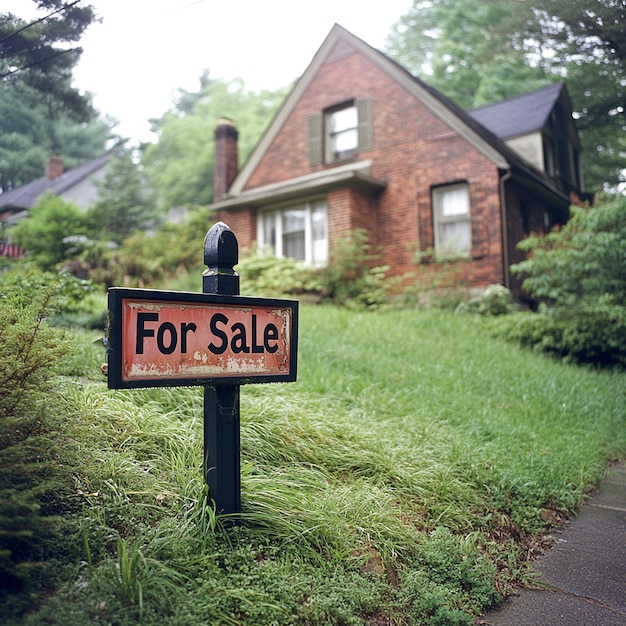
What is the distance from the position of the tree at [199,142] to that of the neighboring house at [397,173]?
16.7 meters

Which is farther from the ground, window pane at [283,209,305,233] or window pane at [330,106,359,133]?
window pane at [330,106,359,133]

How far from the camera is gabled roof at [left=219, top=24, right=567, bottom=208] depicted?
545 inches

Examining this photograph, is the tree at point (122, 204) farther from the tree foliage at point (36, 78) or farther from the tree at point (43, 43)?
the tree at point (43, 43)

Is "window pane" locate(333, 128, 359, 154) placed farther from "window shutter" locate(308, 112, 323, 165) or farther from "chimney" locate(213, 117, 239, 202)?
"chimney" locate(213, 117, 239, 202)

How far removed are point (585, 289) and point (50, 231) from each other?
1311 cm

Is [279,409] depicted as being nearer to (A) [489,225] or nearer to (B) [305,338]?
(B) [305,338]

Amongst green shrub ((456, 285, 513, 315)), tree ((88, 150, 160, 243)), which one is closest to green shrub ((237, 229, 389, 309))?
green shrub ((456, 285, 513, 315))

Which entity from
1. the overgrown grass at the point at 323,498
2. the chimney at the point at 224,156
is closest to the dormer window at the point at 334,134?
the chimney at the point at 224,156

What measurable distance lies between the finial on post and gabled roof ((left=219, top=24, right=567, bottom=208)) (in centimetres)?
1151

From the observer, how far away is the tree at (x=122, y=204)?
71.1 ft

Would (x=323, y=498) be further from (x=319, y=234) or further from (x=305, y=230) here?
(x=305, y=230)

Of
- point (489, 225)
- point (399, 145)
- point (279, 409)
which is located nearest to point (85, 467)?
point (279, 409)

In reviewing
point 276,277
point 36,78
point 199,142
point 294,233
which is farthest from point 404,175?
point 199,142

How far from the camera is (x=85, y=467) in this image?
121 inches
